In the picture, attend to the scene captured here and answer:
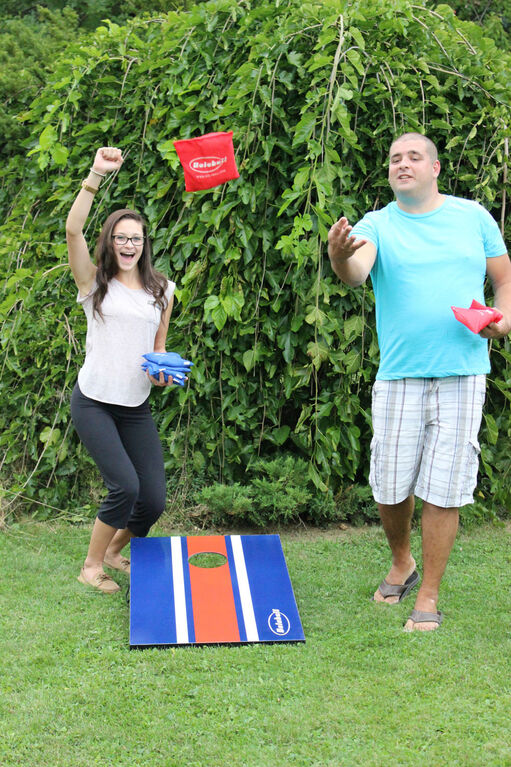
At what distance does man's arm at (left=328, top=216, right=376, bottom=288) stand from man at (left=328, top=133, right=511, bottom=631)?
0.01 m

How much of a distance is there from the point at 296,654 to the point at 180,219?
94.0 inches

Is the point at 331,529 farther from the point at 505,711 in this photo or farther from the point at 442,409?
the point at 505,711

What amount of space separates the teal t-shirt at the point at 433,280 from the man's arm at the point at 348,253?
96mm

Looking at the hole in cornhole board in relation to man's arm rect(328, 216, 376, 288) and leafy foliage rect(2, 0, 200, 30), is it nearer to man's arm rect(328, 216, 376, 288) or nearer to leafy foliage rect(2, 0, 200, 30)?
man's arm rect(328, 216, 376, 288)

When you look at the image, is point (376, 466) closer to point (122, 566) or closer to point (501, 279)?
point (501, 279)

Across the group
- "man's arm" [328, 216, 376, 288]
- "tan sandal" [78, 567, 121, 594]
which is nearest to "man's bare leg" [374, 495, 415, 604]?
"man's arm" [328, 216, 376, 288]

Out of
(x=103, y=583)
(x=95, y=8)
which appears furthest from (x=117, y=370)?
(x=95, y=8)

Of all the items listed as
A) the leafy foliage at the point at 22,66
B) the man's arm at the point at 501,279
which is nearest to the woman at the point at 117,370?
the man's arm at the point at 501,279

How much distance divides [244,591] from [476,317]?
1356mm

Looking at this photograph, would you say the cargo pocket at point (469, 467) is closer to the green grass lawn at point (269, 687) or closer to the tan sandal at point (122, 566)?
the green grass lawn at point (269, 687)

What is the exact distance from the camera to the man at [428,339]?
117 inches

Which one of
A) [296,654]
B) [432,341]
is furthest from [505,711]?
[432,341]

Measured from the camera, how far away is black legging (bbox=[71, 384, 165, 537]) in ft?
10.5

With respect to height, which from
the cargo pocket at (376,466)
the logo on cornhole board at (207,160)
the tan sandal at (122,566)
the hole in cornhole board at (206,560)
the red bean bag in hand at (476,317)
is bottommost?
the hole in cornhole board at (206,560)
